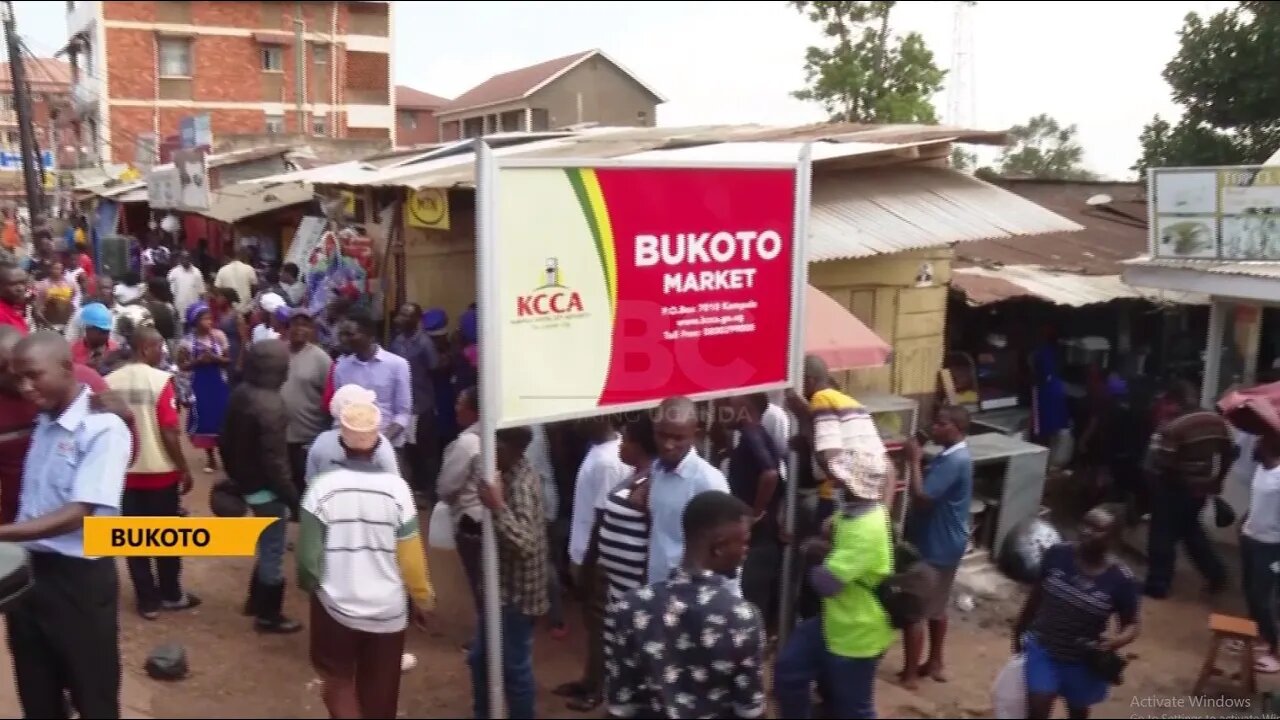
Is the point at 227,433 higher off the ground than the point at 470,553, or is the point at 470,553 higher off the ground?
the point at 227,433

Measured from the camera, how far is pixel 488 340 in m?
3.65

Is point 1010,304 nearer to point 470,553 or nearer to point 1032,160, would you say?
point 470,553

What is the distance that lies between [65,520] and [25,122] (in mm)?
17351

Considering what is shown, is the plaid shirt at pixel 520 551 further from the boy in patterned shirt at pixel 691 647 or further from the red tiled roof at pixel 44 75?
the red tiled roof at pixel 44 75

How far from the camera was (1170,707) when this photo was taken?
5.51 meters

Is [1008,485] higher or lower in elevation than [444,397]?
lower

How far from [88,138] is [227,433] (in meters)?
33.7

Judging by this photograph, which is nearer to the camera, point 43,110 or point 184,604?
point 184,604

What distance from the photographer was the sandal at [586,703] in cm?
477

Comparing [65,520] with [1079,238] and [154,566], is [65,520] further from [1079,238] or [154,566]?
[1079,238]

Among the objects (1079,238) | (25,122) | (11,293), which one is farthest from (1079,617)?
(25,122)

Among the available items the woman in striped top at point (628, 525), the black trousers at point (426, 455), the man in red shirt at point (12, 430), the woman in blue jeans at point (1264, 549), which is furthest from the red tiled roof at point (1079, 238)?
the man in red shirt at point (12, 430)

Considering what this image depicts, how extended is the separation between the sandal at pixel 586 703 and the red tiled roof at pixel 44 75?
15.8m

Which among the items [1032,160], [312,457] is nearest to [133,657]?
[312,457]
